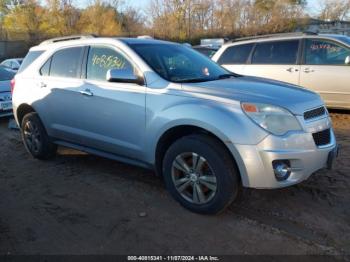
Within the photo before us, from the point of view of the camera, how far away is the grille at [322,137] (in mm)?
3836

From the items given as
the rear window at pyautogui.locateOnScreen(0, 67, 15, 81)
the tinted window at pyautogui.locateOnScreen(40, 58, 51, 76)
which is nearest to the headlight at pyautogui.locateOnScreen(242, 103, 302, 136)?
the tinted window at pyautogui.locateOnScreen(40, 58, 51, 76)

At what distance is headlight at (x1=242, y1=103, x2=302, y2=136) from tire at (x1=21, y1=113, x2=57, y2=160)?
3.25 m

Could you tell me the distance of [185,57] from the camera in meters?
4.99

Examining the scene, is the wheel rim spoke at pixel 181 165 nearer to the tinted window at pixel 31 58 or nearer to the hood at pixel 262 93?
the hood at pixel 262 93

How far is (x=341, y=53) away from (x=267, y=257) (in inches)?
221

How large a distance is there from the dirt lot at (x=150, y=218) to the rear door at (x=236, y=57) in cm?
394

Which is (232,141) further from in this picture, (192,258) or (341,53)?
(341,53)

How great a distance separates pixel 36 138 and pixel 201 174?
3006 mm

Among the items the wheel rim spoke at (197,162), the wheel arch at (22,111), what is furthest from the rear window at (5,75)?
the wheel rim spoke at (197,162)

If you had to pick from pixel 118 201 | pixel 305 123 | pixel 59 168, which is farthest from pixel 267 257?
pixel 59 168

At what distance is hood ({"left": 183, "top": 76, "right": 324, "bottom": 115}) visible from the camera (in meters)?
3.75

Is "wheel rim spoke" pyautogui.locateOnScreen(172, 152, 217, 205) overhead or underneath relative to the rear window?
underneath

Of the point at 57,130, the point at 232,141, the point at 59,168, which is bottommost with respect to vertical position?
the point at 59,168

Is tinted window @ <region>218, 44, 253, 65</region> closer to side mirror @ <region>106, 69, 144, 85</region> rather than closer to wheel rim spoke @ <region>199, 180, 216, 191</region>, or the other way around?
side mirror @ <region>106, 69, 144, 85</region>
